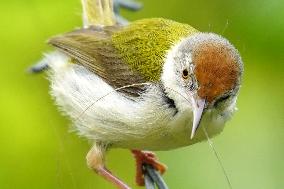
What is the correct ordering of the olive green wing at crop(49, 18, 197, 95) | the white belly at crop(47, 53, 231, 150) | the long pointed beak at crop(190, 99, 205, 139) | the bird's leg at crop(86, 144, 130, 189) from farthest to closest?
the bird's leg at crop(86, 144, 130, 189)
the olive green wing at crop(49, 18, 197, 95)
the white belly at crop(47, 53, 231, 150)
the long pointed beak at crop(190, 99, 205, 139)

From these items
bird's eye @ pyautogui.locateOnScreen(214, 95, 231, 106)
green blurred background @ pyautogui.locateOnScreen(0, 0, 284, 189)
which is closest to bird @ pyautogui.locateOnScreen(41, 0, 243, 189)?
bird's eye @ pyautogui.locateOnScreen(214, 95, 231, 106)

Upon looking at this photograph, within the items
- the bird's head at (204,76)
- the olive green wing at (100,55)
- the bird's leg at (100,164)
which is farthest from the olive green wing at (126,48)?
the bird's leg at (100,164)

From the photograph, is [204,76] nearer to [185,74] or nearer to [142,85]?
[185,74]

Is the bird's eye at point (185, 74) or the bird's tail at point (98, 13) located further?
the bird's tail at point (98, 13)

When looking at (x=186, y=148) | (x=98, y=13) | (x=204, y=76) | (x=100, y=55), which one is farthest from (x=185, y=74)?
(x=98, y=13)

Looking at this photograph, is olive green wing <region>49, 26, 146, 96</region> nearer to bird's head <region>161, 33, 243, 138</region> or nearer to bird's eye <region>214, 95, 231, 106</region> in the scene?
bird's head <region>161, 33, 243, 138</region>

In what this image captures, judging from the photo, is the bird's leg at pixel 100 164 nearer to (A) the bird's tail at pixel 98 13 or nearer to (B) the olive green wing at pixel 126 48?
(B) the olive green wing at pixel 126 48
